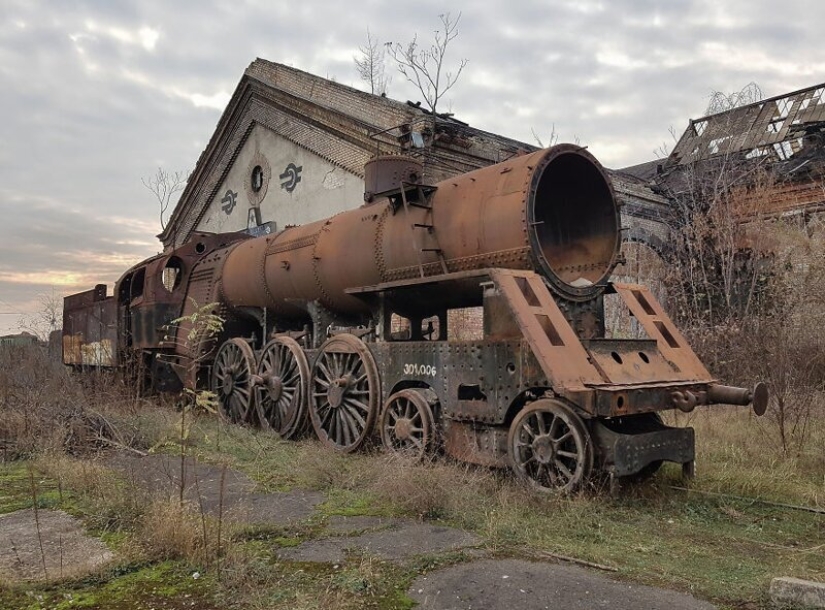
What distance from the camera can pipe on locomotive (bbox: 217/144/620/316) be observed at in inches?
235

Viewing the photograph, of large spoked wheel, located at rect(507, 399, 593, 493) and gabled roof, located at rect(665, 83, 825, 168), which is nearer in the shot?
large spoked wheel, located at rect(507, 399, 593, 493)

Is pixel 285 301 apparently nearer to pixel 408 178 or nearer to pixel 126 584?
pixel 408 178

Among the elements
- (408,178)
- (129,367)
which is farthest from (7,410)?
(408,178)

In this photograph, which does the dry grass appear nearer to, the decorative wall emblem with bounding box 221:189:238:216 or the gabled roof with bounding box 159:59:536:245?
the gabled roof with bounding box 159:59:536:245

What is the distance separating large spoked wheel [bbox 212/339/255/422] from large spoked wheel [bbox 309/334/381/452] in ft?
5.69

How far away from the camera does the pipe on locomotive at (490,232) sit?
5969mm

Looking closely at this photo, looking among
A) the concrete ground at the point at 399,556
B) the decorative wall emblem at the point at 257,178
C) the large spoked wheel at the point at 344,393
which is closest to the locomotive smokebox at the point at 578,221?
the large spoked wheel at the point at 344,393

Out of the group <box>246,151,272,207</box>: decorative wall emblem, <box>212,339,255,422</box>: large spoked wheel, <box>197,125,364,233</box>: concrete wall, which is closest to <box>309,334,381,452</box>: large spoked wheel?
<box>212,339,255,422</box>: large spoked wheel

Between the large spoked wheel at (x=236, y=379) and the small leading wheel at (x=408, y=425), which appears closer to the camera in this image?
the small leading wheel at (x=408, y=425)

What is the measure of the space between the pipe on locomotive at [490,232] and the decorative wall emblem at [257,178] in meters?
11.6

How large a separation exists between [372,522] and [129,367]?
8.66 meters

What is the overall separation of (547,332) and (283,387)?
447 cm

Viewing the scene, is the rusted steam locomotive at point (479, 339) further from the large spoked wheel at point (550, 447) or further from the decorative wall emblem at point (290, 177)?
the decorative wall emblem at point (290, 177)

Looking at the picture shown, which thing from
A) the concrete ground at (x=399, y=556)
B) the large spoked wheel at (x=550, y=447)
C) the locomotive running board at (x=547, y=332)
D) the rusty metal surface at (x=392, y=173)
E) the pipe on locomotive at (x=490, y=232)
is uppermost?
the rusty metal surface at (x=392, y=173)
